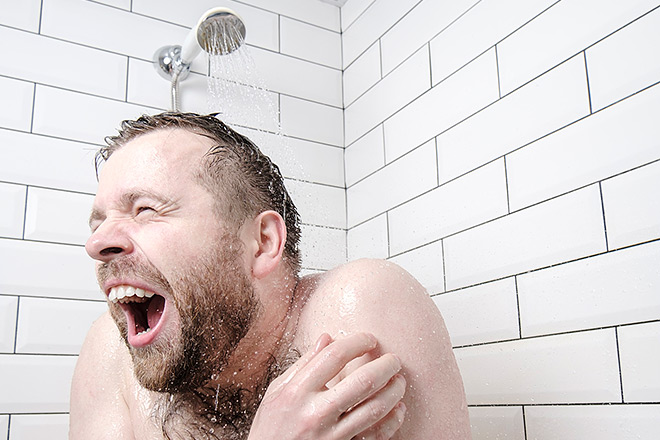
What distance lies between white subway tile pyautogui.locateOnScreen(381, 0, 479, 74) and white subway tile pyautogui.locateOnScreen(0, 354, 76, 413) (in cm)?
98

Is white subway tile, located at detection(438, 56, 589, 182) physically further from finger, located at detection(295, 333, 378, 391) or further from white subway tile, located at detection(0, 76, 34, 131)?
white subway tile, located at detection(0, 76, 34, 131)

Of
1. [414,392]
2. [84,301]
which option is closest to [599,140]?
[414,392]

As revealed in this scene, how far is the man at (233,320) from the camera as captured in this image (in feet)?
2.48

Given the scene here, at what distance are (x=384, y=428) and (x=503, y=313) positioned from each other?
449 millimetres

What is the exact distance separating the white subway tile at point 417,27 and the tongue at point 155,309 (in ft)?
2.72

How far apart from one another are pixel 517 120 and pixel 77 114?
91 centimetres

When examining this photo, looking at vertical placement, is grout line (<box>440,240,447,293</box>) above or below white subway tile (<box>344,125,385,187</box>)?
below

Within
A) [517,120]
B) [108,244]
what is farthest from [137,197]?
[517,120]

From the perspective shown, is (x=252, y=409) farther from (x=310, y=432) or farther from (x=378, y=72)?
(x=378, y=72)

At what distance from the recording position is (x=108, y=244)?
2.84 ft

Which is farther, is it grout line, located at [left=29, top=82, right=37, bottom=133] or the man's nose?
grout line, located at [left=29, top=82, right=37, bottom=133]

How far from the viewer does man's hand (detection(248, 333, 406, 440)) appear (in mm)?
723

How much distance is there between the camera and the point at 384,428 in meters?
0.75

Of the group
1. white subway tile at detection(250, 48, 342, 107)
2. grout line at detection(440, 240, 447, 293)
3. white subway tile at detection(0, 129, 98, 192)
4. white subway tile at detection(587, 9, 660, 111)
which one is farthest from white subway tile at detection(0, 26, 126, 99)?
white subway tile at detection(587, 9, 660, 111)
